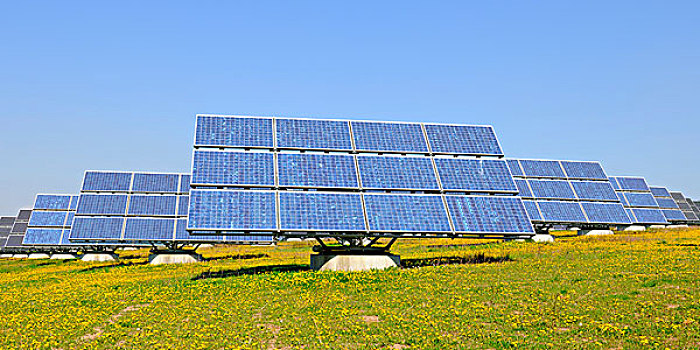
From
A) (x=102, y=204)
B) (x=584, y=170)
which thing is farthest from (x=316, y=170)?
(x=584, y=170)

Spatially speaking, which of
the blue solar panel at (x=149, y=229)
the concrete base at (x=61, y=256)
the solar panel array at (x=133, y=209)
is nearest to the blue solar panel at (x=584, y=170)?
the solar panel array at (x=133, y=209)

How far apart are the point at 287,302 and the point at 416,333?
21.5 feet

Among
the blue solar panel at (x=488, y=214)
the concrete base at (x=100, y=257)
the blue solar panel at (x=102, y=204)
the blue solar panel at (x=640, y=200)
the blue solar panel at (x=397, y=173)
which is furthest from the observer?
the blue solar panel at (x=640, y=200)

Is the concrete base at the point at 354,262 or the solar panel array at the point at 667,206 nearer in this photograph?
the concrete base at the point at 354,262

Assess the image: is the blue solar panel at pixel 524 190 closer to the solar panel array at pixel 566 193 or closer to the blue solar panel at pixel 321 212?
the solar panel array at pixel 566 193

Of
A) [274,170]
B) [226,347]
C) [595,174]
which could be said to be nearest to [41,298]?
[274,170]

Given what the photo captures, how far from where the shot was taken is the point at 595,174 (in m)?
54.0

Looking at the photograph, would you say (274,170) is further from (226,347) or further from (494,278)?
(226,347)

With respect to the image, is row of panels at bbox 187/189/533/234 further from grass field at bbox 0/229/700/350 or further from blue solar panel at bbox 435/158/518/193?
grass field at bbox 0/229/700/350

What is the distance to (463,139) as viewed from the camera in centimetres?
3009

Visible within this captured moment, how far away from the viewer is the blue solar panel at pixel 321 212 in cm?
2398

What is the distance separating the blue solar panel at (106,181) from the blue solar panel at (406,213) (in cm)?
3200

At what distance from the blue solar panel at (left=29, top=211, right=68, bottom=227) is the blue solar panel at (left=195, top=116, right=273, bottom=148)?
138 ft

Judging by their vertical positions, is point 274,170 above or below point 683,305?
above
